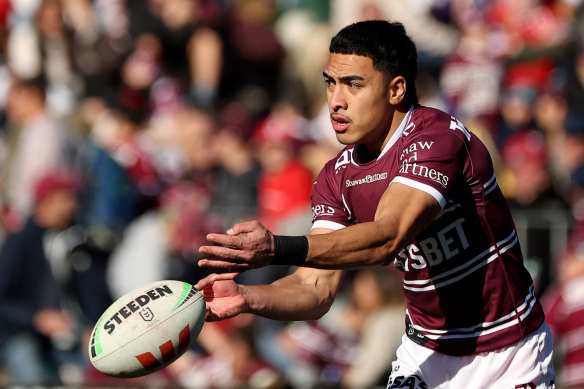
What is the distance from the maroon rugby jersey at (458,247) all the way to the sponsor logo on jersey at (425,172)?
0.41 ft

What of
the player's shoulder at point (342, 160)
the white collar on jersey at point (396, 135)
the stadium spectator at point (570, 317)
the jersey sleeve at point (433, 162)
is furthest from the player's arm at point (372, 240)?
the stadium spectator at point (570, 317)

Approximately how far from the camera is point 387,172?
516 centimetres

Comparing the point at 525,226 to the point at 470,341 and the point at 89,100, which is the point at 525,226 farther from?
the point at 89,100

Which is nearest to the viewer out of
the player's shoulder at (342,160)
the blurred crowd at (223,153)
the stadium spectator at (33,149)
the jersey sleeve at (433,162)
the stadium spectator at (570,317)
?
the jersey sleeve at (433,162)

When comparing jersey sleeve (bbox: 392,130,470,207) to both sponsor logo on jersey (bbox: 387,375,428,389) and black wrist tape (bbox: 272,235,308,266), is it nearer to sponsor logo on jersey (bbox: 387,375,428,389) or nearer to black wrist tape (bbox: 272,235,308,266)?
black wrist tape (bbox: 272,235,308,266)

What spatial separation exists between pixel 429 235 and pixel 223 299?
41.7 inches

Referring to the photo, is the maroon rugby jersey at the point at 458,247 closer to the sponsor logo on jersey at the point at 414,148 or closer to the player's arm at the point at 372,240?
the sponsor logo on jersey at the point at 414,148

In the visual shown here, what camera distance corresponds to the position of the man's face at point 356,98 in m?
5.12

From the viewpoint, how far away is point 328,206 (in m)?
5.56

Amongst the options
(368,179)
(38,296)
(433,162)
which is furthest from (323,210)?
(38,296)

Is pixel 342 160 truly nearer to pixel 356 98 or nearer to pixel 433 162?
pixel 356 98

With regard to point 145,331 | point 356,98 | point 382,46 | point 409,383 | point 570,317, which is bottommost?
point 570,317

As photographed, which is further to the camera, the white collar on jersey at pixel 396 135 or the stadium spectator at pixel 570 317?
the stadium spectator at pixel 570 317

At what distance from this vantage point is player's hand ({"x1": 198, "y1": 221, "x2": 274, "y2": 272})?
14.3ft
